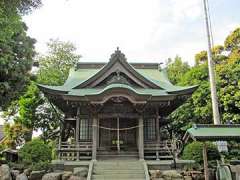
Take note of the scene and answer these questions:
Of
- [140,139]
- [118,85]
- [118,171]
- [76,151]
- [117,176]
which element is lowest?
[117,176]

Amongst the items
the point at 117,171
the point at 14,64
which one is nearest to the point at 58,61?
the point at 14,64

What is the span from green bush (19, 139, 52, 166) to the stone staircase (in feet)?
9.00

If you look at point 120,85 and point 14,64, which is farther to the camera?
point 14,64

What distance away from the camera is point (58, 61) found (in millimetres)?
30797

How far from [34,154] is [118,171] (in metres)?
4.52

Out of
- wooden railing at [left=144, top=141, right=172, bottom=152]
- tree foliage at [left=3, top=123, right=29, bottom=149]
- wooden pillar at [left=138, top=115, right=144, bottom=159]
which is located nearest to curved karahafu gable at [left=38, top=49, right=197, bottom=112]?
wooden pillar at [left=138, top=115, right=144, bottom=159]

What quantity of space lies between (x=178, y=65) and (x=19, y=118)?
20.8 metres

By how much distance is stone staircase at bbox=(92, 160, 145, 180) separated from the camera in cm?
1328

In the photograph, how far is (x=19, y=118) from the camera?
82.8 feet

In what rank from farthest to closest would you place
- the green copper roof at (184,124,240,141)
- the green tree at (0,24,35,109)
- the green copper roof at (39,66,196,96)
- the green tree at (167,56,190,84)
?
the green tree at (167,56,190,84) → the green copper roof at (39,66,196,96) → the green tree at (0,24,35,109) → the green copper roof at (184,124,240,141)

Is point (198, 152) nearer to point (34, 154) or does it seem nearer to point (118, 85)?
point (118, 85)

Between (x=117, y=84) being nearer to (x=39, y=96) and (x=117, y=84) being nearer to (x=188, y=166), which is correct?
(x=188, y=166)

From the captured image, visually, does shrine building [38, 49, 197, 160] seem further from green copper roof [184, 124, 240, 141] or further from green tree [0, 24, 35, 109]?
green copper roof [184, 124, 240, 141]

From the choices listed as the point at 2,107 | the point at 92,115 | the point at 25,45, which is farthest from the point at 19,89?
the point at 92,115
